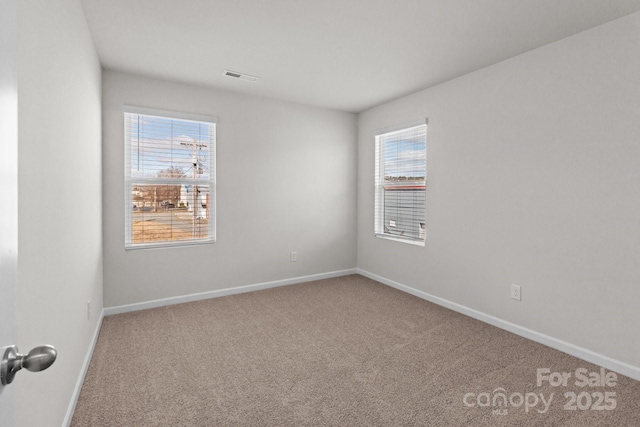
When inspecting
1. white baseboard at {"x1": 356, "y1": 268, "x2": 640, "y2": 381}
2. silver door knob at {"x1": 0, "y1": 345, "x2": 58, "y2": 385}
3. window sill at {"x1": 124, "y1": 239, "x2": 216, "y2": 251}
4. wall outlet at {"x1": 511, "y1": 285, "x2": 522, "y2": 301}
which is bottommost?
white baseboard at {"x1": 356, "y1": 268, "x2": 640, "y2": 381}

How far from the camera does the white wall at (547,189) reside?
7.74 ft

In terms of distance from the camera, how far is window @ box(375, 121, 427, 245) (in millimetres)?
4066

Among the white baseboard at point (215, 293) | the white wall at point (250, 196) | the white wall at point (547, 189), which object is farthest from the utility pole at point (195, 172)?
the white wall at point (547, 189)

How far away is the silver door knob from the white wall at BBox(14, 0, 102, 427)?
2.18 ft

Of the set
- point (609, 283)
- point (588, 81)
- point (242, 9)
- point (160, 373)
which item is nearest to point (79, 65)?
point (242, 9)

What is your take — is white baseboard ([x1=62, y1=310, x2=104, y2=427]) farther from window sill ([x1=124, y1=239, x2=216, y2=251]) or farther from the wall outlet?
the wall outlet

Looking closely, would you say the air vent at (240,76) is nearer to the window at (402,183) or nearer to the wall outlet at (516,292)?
the window at (402,183)

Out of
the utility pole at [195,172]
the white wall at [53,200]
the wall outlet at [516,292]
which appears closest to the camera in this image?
the white wall at [53,200]

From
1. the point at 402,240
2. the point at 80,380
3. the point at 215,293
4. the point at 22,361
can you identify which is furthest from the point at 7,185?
the point at 402,240

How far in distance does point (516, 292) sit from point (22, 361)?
11.0 ft

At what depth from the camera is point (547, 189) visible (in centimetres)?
279

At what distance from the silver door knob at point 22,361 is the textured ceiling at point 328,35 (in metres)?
2.28

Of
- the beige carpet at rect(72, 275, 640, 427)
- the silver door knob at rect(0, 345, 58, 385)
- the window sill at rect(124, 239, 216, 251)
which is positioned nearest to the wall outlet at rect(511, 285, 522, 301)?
the beige carpet at rect(72, 275, 640, 427)

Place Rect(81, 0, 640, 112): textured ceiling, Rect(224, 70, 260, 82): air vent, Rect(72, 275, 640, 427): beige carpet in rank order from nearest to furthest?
Rect(72, 275, 640, 427): beige carpet < Rect(81, 0, 640, 112): textured ceiling < Rect(224, 70, 260, 82): air vent
